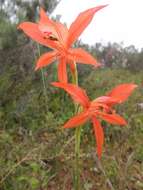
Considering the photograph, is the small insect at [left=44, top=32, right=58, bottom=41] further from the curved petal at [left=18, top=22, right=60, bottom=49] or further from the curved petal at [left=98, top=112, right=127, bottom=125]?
the curved petal at [left=98, top=112, right=127, bottom=125]

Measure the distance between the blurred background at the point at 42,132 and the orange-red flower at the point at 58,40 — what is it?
992 millimetres

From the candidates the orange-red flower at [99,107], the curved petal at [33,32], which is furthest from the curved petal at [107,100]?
the curved petal at [33,32]

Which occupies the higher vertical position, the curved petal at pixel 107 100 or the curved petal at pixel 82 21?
the curved petal at pixel 82 21

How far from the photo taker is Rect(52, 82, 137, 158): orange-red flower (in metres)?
1.42

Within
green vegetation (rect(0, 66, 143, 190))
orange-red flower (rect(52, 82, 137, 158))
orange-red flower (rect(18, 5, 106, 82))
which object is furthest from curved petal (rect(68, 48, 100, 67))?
green vegetation (rect(0, 66, 143, 190))

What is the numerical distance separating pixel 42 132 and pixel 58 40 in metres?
2.30

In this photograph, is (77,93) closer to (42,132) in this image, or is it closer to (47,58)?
(47,58)

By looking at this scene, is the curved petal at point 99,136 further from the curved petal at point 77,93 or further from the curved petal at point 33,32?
the curved petal at point 33,32

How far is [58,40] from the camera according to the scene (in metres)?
1.53

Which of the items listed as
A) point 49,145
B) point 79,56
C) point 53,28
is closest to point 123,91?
point 79,56

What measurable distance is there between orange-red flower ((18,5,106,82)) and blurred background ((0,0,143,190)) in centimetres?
99

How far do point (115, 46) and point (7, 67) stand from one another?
833cm

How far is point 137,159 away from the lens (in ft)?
12.6

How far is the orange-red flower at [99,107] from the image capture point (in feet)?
4.66
